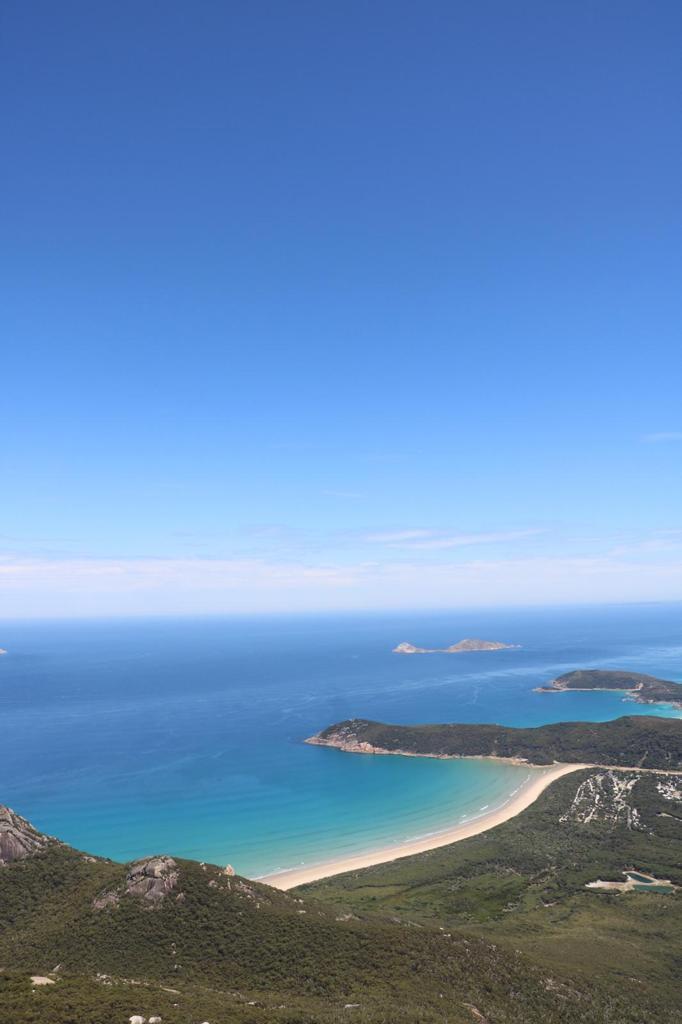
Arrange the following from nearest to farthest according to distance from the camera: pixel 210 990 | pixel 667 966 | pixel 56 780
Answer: pixel 210 990 < pixel 667 966 < pixel 56 780

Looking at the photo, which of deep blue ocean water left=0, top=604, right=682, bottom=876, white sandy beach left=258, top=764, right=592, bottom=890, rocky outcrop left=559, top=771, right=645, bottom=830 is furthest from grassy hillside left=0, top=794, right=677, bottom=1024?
rocky outcrop left=559, top=771, right=645, bottom=830

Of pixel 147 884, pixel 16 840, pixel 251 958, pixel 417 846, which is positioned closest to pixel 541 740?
pixel 417 846

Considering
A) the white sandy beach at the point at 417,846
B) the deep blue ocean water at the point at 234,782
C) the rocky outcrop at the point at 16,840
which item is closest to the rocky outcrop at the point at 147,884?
the rocky outcrop at the point at 16,840

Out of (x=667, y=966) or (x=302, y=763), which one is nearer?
(x=667, y=966)

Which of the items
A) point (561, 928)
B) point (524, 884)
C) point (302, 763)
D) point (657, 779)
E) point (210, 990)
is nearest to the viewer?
point (210, 990)

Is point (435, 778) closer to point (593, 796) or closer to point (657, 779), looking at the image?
point (593, 796)

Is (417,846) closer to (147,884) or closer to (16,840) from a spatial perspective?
(147,884)

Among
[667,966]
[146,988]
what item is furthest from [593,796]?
[146,988]
